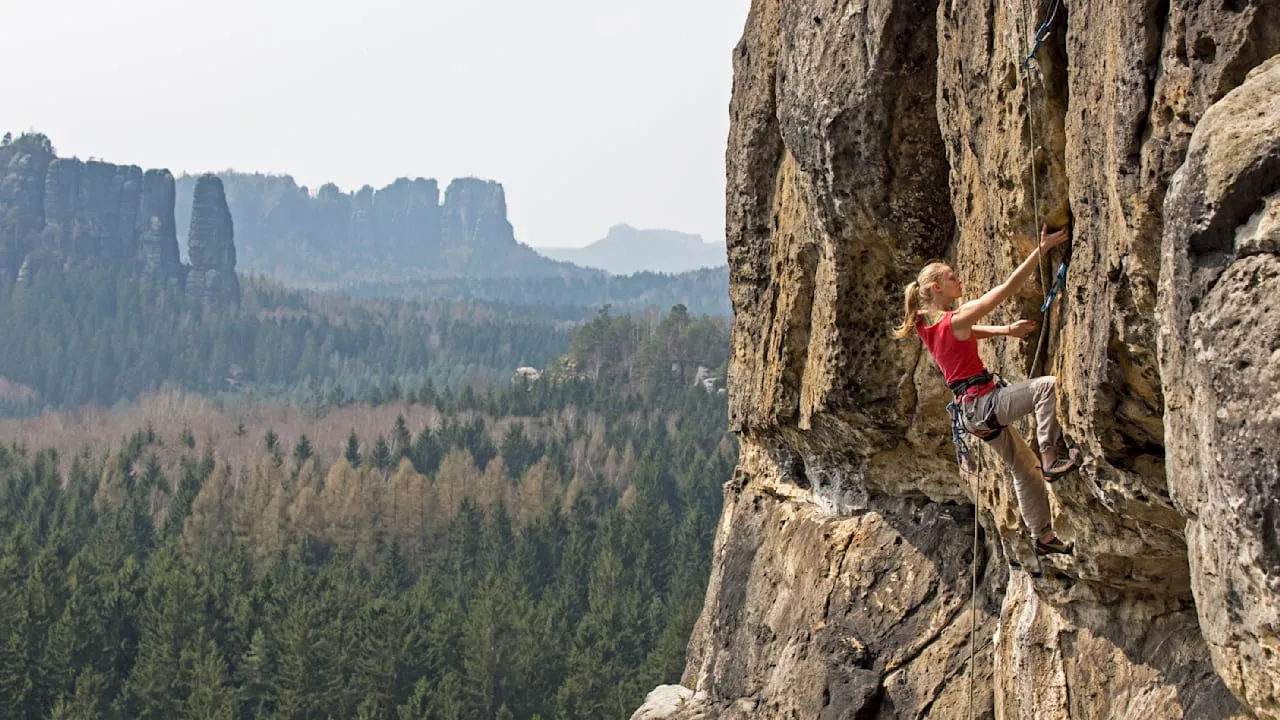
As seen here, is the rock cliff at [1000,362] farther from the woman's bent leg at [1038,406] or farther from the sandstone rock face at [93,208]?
the sandstone rock face at [93,208]

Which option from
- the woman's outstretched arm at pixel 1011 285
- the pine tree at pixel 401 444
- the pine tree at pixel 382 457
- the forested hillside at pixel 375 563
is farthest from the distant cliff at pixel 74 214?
the woman's outstretched arm at pixel 1011 285

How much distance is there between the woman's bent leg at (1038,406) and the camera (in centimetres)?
853

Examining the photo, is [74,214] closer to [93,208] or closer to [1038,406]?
[93,208]

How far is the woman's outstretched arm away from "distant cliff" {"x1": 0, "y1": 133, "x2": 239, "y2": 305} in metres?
194

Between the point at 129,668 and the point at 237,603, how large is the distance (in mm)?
3832

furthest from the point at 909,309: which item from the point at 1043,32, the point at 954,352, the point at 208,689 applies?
the point at 208,689

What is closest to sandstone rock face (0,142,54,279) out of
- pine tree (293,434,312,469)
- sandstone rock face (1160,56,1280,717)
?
pine tree (293,434,312,469)

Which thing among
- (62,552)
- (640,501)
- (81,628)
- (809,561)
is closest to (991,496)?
(809,561)

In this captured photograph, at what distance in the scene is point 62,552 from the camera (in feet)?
189

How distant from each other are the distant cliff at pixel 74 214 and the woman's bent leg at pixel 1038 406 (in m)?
194

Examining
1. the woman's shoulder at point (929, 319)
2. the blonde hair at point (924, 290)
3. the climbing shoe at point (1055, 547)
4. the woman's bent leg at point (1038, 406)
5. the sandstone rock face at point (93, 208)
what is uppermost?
the sandstone rock face at point (93, 208)

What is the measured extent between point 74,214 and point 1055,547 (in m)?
198

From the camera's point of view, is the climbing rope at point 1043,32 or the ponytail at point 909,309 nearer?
the climbing rope at point 1043,32

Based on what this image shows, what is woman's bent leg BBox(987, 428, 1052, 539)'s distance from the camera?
9.04 meters
